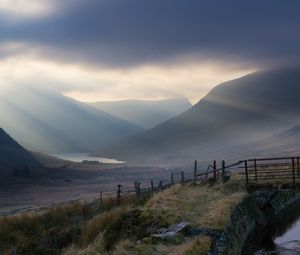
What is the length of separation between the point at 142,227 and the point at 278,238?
631cm

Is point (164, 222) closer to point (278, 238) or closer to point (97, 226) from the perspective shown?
point (97, 226)

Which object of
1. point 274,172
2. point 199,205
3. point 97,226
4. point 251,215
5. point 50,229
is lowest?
point 50,229

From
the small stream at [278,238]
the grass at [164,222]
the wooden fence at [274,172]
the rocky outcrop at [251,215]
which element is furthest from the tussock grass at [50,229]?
the wooden fence at [274,172]

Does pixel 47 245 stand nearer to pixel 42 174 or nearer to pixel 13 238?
pixel 13 238

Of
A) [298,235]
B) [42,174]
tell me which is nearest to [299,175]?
[298,235]

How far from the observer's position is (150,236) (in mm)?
16375

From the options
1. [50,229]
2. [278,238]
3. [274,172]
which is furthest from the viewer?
[274,172]

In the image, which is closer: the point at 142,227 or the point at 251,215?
the point at 142,227

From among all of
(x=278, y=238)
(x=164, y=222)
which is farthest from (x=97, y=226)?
(x=278, y=238)

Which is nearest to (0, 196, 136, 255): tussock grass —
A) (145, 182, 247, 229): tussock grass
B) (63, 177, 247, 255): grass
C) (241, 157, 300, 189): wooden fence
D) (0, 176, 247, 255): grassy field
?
(0, 176, 247, 255): grassy field

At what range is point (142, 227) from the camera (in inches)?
730

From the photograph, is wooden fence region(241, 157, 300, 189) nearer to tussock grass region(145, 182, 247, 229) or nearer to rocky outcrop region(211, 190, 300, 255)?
rocky outcrop region(211, 190, 300, 255)

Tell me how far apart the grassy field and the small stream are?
5.34 ft

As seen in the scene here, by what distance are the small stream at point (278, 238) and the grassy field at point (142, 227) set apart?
5.34 feet
